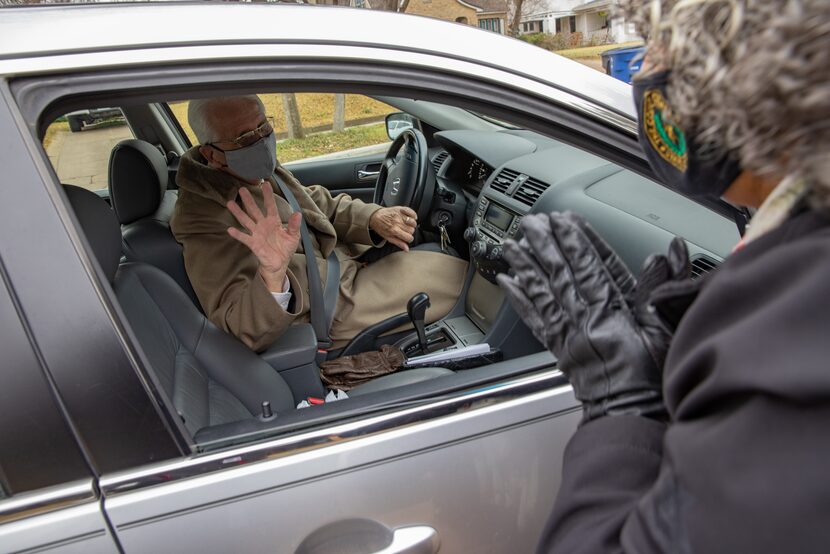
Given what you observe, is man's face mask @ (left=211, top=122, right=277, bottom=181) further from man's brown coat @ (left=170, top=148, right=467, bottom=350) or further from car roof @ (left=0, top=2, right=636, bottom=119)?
car roof @ (left=0, top=2, right=636, bottom=119)

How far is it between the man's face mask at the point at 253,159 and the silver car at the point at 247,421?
707 millimetres

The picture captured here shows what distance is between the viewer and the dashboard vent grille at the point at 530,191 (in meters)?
2.46

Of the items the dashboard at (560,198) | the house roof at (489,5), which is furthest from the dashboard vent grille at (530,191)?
the house roof at (489,5)

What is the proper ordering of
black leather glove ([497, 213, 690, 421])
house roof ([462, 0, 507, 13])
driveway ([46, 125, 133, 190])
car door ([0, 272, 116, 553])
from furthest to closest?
house roof ([462, 0, 507, 13]) < driveway ([46, 125, 133, 190]) < car door ([0, 272, 116, 553]) < black leather glove ([497, 213, 690, 421])

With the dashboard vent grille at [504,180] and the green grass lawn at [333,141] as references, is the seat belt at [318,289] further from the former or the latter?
the green grass lawn at [333,141]

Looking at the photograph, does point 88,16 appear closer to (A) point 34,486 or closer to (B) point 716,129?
(A) point 34,486

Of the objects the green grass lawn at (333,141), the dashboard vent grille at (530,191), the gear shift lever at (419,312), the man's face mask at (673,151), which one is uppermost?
the man's face mask at (673,151)

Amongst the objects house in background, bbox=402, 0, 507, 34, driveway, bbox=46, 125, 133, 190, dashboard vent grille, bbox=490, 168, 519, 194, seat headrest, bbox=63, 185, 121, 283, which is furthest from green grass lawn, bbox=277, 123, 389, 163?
house in background, bbox=402, 0, 507, 34

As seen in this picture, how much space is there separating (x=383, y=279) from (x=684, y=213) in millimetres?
1375

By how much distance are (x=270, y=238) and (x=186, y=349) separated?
44cm

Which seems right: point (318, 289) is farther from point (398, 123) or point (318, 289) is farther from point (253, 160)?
point (398, 123)

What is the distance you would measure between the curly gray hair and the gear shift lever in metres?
1.82

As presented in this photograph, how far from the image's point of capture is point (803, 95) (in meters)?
0.58

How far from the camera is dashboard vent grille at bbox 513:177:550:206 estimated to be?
2.46 metres
